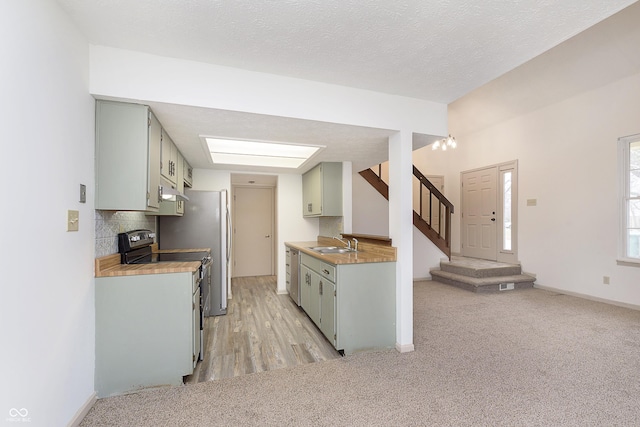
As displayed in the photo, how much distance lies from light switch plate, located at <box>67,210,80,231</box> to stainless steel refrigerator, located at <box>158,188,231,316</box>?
6.78 ft

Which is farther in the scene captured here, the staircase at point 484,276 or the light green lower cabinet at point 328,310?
the staircase at point 484,276

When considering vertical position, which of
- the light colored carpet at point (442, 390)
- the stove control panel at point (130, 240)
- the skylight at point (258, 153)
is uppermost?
the skylight at point (258, 153)

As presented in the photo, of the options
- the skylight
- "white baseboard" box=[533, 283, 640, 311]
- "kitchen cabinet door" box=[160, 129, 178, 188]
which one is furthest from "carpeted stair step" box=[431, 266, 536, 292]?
"kitchen cabinet door" box=[160, 129, 178, 188]

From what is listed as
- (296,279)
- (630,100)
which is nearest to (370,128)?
(296,279)

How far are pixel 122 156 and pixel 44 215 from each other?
724 mm

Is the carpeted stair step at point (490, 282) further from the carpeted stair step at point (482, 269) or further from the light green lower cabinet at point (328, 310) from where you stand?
the light green lower cabinet at point (328, 310)

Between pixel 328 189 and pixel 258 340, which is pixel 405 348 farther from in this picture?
pixel 328 189

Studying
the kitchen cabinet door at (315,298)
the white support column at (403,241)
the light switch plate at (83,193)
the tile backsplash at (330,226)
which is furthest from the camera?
the tile backsplash at (330,226)

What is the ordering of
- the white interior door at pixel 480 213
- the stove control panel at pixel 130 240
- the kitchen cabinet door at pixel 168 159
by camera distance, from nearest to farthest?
the stove control panel at pixel 130 240, the kitchen cabinet door at pixel 168 159, the white interior door at pixel 480 213

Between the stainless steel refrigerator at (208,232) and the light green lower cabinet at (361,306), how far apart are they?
68.5 inches

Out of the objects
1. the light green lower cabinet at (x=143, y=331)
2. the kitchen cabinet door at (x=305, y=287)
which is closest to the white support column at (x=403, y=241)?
the kitchen cabinet door at (x=305, y=287)

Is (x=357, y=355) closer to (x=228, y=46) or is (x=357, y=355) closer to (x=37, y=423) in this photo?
(x=37, y=423)

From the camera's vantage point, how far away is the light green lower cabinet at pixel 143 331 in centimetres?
201

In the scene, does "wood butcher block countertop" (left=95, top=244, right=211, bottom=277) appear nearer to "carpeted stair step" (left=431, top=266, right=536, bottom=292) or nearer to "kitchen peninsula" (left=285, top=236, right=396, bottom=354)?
"kitchen peninsula" (left=285, top=236, right=396, bottom=354)
